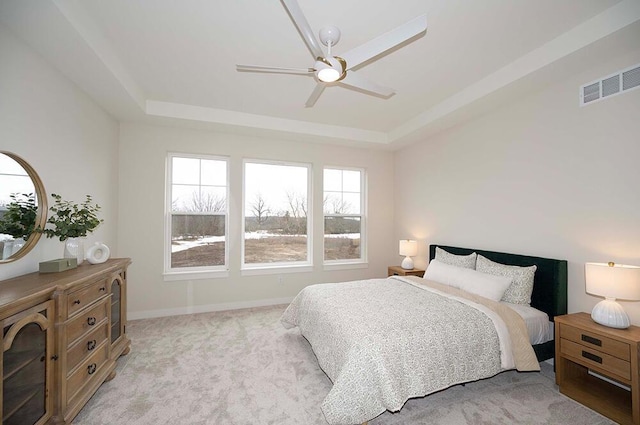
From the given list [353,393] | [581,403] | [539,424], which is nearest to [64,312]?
[353,393]

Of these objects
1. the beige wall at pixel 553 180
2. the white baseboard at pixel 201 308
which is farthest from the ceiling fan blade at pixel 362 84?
the white baseboard at pixel 201 308

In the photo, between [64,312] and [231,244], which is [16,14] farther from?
[231,244]

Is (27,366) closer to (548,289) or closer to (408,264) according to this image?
(548,289)

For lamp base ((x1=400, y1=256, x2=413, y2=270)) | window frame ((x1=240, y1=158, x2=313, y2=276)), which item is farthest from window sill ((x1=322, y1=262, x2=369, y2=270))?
lamp base ((x1=400, y1=256, x2=413, y2=270))

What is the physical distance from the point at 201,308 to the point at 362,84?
3.67 m

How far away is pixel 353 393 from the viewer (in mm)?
1701

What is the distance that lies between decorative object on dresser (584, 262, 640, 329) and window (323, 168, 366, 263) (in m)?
3.25

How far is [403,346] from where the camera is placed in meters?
1.88

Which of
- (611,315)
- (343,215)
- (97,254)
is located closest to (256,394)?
(97,254)

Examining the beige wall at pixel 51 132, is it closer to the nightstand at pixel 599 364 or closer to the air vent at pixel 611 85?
the nightstand at pixel 599 364

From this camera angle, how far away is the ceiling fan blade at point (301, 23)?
4.77 feet

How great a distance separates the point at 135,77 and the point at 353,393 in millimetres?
3583

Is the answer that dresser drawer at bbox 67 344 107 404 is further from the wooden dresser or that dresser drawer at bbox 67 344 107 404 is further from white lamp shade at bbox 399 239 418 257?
white lamp shade at bbox 399 239 418 257

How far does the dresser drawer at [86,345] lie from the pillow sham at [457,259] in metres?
3.64
